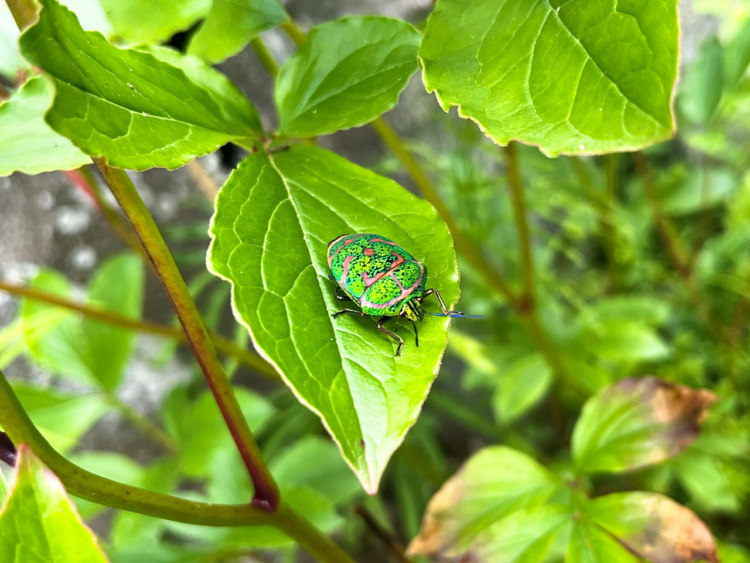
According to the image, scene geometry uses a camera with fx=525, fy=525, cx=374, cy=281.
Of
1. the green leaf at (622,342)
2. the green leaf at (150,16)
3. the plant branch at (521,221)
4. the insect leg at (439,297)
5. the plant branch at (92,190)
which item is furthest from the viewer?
the green leaf at (622,342)

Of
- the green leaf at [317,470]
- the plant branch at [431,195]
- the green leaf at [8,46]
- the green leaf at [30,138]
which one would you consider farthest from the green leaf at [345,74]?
the green leaf at [317,470]

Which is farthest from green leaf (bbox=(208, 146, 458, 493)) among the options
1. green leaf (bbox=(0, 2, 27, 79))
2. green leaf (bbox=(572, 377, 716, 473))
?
green leaf (bbox=(0, 2, 27, 79))

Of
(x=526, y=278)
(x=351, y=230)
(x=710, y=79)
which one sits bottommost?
(x=526, y=278)

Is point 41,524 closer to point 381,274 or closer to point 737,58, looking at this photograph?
point 381,274

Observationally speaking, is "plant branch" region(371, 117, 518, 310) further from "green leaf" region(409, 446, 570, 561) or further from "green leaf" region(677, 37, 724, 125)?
"green leaf" region(677, 37, 724, 125)

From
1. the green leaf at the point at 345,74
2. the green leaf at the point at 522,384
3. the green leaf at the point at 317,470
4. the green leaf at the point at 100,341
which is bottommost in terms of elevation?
the green leaf at the point at 522,384

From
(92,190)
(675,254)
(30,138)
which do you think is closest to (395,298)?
Answer: (30,138)

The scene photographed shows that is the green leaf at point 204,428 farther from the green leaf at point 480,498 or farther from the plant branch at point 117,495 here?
the plant branch at point 117,495
